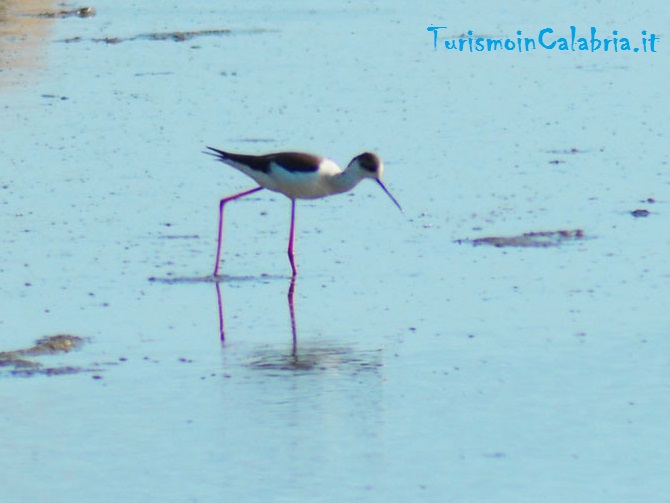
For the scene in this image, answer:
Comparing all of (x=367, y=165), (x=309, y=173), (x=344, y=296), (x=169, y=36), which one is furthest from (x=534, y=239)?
(x=169, y=36)

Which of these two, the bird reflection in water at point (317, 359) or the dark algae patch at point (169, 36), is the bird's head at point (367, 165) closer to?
the bird reflection in water at point (317, 359)

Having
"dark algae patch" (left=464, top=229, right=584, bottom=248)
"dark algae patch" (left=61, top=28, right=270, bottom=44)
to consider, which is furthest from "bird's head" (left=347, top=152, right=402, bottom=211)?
"dark algae patch" (left=61, top=28, right=270, bottom=44)

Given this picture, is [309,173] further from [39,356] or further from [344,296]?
[39,356]

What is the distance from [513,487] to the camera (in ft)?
23.6

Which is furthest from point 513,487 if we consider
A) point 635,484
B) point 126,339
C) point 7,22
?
point 7,22

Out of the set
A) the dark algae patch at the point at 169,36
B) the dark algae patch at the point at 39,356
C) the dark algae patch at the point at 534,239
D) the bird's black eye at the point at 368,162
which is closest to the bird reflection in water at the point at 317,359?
the dark algae patch at the point at 39,356

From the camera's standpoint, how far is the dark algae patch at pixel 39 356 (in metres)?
8.97

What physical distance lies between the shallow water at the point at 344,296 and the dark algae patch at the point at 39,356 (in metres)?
0.07

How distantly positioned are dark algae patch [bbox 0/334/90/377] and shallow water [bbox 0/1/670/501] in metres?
0.07

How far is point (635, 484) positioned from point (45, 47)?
17.8 m

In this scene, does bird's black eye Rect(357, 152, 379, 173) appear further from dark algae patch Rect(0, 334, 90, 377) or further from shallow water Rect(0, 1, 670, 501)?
dark algae patch Rect(0, 334, 90, 377)

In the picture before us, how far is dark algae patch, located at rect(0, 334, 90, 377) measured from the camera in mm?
8969

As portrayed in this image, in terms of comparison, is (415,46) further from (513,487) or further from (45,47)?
(513,487)

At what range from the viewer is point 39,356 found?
925 cm
